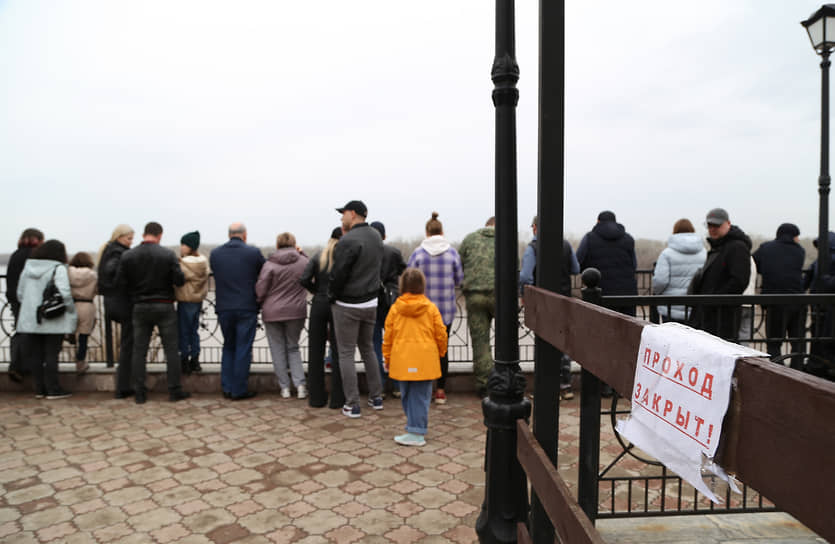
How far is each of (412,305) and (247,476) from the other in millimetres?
1919

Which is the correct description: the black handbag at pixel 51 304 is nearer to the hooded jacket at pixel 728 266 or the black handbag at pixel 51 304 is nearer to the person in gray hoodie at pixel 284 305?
the person in gray hoodie at pixel 284 305

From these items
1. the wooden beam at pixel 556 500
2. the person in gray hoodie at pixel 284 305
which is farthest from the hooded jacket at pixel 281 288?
the wooden beam at pixel 556 500

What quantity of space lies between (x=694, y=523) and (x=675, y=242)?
13.1ft

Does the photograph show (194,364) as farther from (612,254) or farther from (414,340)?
(612,254)

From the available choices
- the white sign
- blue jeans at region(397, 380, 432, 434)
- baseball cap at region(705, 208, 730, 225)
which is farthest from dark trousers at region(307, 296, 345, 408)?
the white sign

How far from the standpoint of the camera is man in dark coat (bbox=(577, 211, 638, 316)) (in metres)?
Result: 6.52

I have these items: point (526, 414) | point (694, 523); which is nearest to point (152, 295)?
point (526, 414)

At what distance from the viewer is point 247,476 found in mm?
4441

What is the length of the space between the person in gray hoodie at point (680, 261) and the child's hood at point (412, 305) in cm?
282

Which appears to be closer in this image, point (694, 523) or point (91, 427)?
point (694, 523)

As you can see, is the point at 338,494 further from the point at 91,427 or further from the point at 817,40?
the point at 817,40

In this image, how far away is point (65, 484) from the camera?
4355 millimetres

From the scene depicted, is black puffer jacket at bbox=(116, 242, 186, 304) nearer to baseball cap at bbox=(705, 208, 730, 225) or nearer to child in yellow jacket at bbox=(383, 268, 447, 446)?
child in yellow jacket at bbox=(383, 268, 447, 446)

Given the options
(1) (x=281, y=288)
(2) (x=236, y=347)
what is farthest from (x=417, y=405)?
(2) (x=236, y=347)
